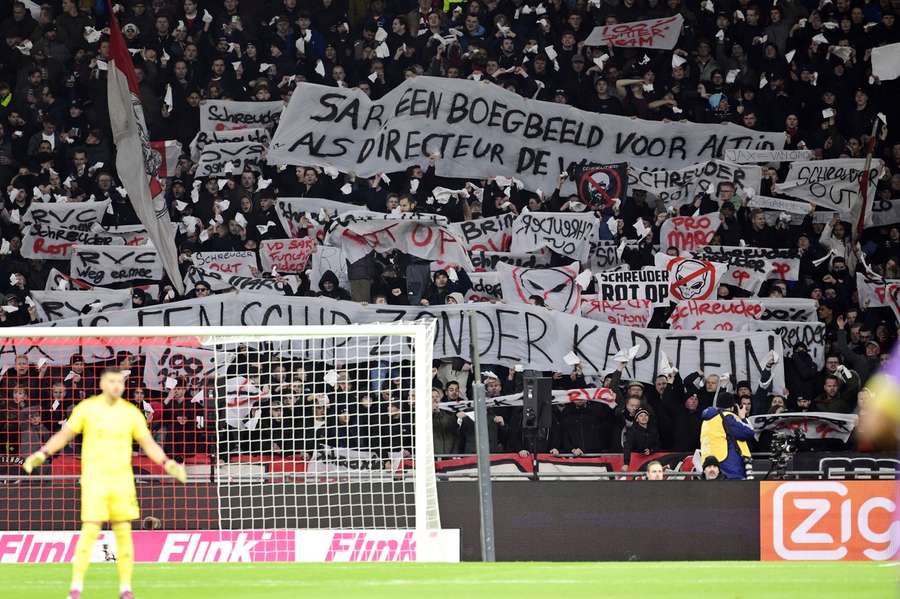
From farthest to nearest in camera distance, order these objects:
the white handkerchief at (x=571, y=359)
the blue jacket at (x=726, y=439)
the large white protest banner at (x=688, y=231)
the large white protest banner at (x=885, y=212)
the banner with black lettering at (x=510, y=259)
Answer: the large white protest banner at (x=885, y=212) → the large white protest banner at (x=688, y=231) → the banner with black lettering at (x=510, y=259) → the white handkerchief at (x=571, y=359) → the blue jacket at (x=726, y=439)

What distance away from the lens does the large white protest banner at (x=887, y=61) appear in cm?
2089

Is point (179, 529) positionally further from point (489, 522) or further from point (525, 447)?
point (525, 447)

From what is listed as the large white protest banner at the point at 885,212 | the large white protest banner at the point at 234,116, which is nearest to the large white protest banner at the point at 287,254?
the large white protest banner at the point at 234,116

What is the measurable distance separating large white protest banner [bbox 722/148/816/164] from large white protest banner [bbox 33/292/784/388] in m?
4.13

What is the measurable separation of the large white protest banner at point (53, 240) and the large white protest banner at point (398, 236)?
357 cm

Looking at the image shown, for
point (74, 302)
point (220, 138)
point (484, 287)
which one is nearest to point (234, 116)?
point (220, 138)

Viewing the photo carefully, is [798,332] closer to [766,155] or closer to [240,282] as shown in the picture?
[766,155]

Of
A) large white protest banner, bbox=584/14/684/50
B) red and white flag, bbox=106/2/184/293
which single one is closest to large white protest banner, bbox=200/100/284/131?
red and white flag, bbox=106/2/184/293

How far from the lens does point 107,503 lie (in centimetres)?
A: 897

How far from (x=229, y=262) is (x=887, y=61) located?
32.9ft

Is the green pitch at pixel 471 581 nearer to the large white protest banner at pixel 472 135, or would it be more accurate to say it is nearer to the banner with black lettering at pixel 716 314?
the banner with black lettering at pixel 716 314

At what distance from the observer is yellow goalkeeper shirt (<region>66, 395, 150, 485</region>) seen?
29.6ft

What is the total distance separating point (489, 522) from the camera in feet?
44.5

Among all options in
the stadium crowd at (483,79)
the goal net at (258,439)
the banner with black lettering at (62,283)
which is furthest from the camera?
the banner with black lettering at (62,283)
